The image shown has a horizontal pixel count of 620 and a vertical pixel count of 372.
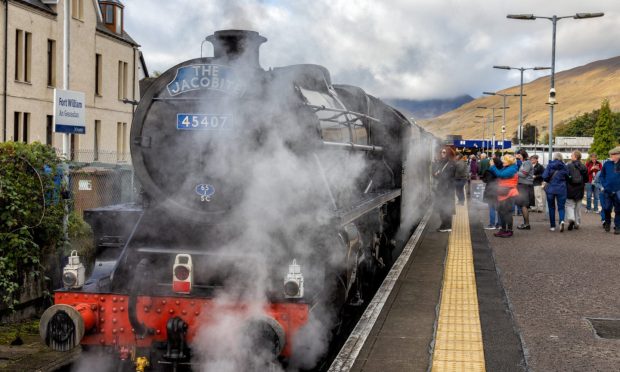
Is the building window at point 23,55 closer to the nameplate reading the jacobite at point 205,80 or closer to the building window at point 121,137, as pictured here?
the building window at point 121,137

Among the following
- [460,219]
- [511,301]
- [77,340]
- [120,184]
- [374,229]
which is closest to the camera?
[77,340]

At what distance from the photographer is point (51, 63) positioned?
23.7m

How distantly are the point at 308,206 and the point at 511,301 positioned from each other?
3159 millimetres

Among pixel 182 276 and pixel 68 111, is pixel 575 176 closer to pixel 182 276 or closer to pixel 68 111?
pixel 68 111

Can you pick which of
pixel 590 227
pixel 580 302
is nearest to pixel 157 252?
pixel 580 302

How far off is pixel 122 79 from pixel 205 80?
24.0m

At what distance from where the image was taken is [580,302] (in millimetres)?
7648

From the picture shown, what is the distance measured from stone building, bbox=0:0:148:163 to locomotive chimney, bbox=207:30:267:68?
46.4 feet

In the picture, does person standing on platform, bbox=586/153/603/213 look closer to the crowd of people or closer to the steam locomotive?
the crowd of people

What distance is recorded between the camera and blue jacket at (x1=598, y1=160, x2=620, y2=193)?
13570 millimetres

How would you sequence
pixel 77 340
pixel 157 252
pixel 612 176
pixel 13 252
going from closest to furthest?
pixel 77 340 → pixel 157 252 → pixel 13 252 → pixel 612 176

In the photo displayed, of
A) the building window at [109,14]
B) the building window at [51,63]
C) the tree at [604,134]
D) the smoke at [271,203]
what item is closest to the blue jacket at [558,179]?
the smoke at [271,203]

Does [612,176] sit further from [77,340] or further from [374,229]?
[77,340]

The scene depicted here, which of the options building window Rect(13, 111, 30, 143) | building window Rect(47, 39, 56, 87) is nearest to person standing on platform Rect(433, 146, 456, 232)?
building window Rect(13, 111, 30, 143)
